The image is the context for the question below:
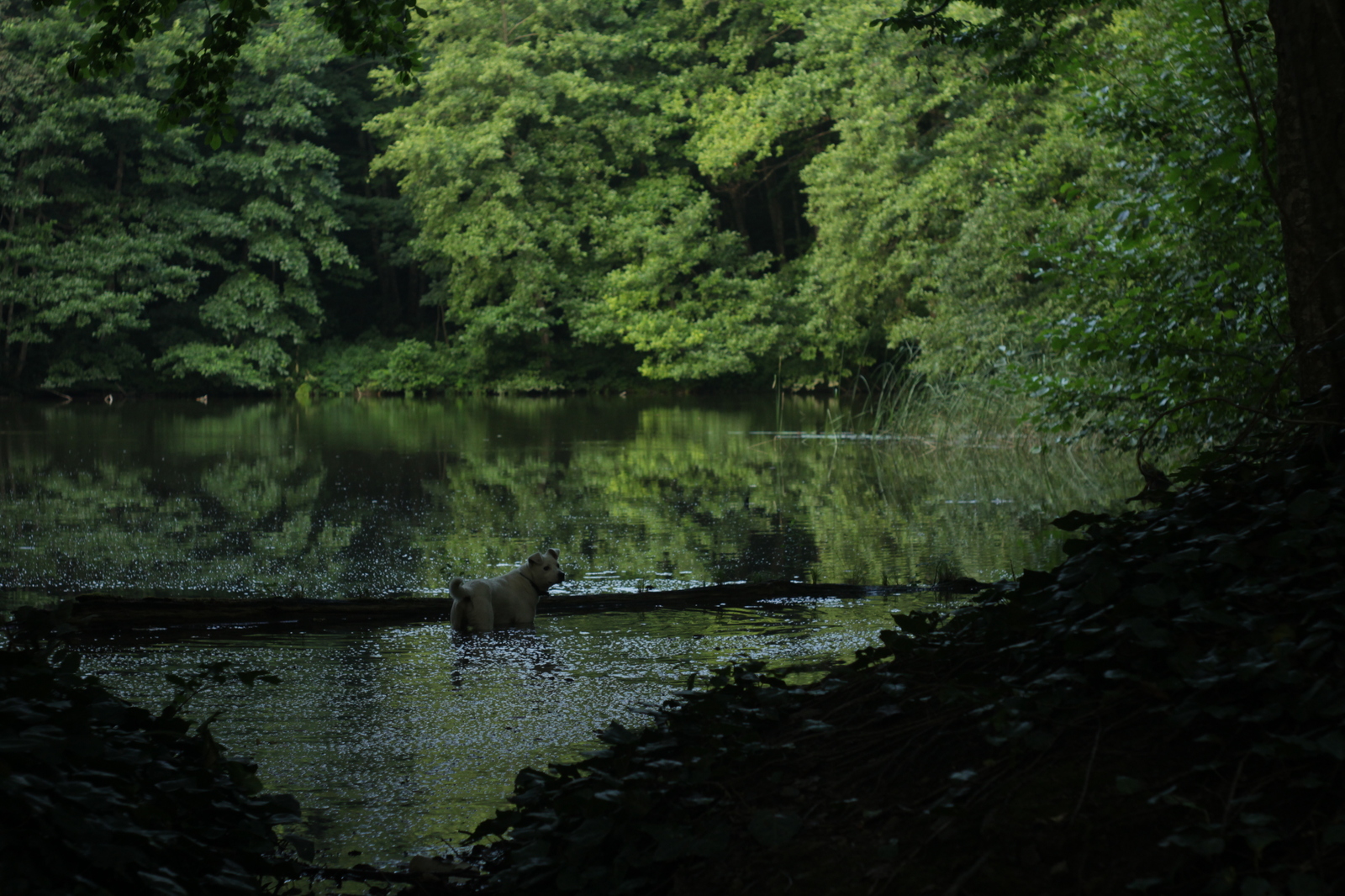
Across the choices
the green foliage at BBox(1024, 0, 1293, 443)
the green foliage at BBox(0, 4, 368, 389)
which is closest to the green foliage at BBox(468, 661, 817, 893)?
the green foliage at BBox(1024, 0, 1293, 443)

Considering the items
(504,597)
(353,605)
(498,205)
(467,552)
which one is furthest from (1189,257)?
(498,205)

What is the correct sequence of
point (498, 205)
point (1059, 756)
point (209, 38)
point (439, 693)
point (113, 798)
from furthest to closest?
point (498, 205), point (209, 38), point (439, 693), point (1059, 756), point (113, 798)

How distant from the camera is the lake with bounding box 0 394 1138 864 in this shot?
172 inches

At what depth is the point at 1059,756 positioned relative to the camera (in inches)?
106

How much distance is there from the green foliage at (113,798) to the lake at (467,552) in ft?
1.41

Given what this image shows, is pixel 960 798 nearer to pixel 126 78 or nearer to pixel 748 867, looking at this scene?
pixel 748 867

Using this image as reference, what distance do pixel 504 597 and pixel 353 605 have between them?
76 centimetres

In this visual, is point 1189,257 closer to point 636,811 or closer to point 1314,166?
point 1314,166

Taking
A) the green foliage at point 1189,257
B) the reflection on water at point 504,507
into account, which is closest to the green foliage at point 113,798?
the reflection on water at point 504,507

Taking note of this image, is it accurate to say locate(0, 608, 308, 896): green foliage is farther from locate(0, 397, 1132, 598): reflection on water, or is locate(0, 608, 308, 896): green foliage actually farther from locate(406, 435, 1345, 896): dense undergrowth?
locate(0, 397, 1132, 598): reflection on water

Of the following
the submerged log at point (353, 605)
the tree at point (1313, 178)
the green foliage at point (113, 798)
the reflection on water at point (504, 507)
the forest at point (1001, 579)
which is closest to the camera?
the green foliage at point (113, 798)

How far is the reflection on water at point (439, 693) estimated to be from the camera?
3.75 metres

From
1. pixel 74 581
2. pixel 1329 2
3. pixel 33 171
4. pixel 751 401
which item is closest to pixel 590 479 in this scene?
pixel 74 581

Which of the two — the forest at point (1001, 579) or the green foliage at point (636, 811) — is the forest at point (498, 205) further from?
the green foliage at point (636, 811)
